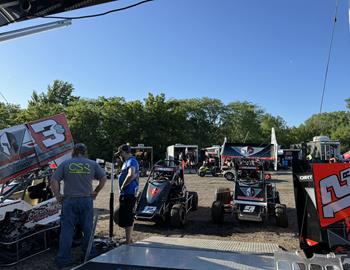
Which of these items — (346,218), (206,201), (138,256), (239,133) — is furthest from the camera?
(239,133)

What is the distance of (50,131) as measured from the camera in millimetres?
6363

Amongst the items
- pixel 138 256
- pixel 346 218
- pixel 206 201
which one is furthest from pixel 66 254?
pixel 206 201

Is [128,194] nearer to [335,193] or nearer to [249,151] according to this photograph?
[335,193]

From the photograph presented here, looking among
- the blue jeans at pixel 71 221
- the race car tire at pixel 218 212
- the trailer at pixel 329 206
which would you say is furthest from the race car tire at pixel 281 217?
the blue jeans at pixel 71 221

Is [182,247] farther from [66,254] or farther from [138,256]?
[66,254]

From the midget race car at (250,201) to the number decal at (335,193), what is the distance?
4494mm

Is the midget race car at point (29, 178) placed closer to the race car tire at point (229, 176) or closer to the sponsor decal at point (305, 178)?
the sponsor decal at point (305, 178)

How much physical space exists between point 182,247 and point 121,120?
37.4 metres

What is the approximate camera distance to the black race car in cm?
799

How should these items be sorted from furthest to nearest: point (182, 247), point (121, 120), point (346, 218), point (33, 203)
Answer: point (121, 120) < point (33, 203) < point (182, 247) < point (346, 218)

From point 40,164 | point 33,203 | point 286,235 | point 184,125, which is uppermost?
point 184,125

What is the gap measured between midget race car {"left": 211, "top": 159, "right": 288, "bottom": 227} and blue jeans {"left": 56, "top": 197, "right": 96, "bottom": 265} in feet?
12.3

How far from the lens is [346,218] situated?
12.3 feet

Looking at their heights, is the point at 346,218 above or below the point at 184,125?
below
